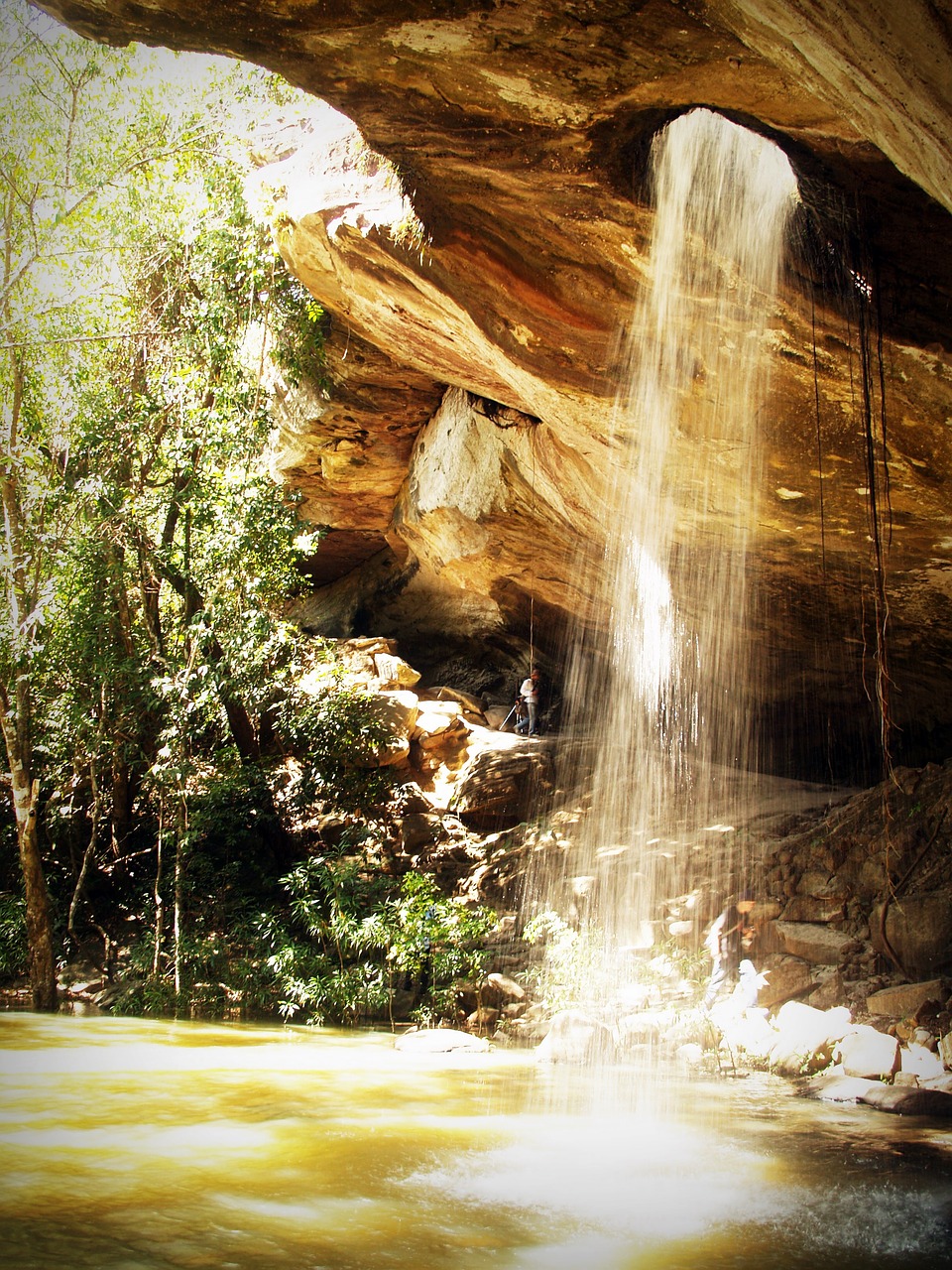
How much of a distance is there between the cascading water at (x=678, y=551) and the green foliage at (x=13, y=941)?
6373 millimetres

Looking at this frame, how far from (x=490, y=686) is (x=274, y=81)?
33.9 ft

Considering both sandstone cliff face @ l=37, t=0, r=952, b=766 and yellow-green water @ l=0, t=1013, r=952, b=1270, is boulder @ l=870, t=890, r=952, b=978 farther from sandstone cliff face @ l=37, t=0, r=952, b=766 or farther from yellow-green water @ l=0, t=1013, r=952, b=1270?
sandstone cliff face @ l=37, t=0, r=952, b=766

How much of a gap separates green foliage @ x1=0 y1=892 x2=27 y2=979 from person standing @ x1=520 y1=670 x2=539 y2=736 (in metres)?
7.76

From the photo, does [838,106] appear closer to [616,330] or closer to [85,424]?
[616,330]

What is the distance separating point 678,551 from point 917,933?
4.85 m

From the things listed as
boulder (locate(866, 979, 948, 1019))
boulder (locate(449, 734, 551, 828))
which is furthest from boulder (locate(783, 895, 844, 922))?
boulder (locate(449, 734, 551, 828))

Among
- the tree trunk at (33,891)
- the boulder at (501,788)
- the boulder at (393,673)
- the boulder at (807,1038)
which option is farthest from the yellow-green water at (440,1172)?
the boulder at (393,673)

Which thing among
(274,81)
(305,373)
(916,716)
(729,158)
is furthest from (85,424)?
(916,716)

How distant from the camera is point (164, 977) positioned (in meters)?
10.1

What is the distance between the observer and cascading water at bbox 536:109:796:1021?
21.5 feet

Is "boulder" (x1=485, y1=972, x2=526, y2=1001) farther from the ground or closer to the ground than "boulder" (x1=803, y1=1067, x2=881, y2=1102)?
closer to the ground

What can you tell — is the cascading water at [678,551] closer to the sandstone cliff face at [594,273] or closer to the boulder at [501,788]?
the sandstone cliff face at [594,273]

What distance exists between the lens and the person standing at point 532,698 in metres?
14.9

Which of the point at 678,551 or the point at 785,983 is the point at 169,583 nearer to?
the point at 678,551
